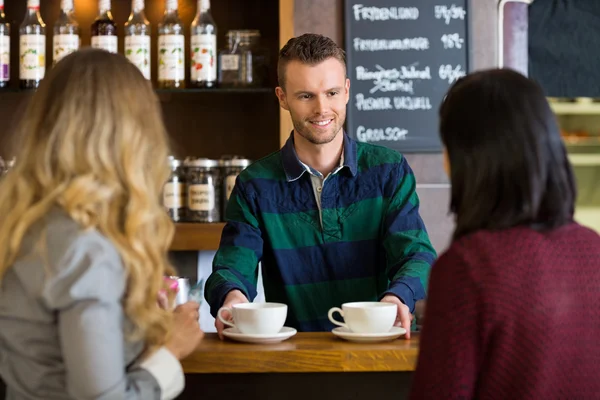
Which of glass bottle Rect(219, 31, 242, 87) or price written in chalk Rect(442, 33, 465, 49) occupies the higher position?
price written in chalk Rect(442, 33, 465, 49)

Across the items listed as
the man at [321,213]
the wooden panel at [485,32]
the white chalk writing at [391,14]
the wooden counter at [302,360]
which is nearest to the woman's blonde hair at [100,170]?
the wooden counter at [302,360]

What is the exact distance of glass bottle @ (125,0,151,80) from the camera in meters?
2.75

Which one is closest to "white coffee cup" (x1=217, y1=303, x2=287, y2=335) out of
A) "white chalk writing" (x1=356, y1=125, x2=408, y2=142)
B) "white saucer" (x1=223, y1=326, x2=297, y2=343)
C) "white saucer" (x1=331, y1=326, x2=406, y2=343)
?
"white saucer" (x1=223, y1=326, x2=297, y2=343)

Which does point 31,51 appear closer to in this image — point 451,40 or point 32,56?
point 32,56

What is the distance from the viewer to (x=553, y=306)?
1.04 metres

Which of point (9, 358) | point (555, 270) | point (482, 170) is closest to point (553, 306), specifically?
point (555, 270)

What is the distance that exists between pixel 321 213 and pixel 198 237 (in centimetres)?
80

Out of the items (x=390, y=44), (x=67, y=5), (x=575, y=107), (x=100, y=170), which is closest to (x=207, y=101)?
(x=67, y=5)

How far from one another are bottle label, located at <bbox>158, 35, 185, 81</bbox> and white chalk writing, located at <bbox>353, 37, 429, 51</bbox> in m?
0.57

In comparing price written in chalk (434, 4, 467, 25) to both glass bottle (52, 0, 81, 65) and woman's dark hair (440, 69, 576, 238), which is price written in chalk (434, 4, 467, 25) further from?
woman's dark hair (440, 69, 576, 238)

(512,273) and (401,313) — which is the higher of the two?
(512,273)

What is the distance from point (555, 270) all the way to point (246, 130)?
6.59 feet

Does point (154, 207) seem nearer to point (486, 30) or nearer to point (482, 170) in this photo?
point (482, 170)

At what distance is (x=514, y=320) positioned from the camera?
1033 mm
